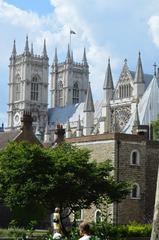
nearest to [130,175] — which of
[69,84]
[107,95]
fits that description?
[107,95]

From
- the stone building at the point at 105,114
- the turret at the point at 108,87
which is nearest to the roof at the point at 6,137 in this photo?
the stone building at the point at 105,114

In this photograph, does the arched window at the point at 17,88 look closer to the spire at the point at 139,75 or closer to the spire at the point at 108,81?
the spire at the point at 108,81

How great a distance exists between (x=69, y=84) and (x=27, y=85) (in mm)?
13579

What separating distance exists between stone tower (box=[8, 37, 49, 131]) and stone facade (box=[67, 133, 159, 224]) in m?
128

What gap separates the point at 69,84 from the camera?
19400 centimetres

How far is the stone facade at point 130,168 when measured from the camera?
169 feet

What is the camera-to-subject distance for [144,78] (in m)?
130

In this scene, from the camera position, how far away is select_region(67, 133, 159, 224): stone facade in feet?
169

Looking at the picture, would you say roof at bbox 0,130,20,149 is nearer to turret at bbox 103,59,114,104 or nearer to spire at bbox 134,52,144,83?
spire at bbox 134,52,144,83

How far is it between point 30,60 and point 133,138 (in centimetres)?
14039

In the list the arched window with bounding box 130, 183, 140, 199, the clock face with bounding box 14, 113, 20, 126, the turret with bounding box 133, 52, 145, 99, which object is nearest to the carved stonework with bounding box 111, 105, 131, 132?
the turret with bounding box 133, 52, 145, 99

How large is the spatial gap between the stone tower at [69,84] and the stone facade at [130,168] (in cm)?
13955

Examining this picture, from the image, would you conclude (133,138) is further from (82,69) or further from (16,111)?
(82,69)

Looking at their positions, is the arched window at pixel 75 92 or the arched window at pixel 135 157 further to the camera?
the arched window at pixel 75 92
